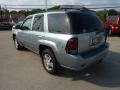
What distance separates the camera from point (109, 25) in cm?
1547

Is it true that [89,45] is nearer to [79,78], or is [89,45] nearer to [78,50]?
[78,50]

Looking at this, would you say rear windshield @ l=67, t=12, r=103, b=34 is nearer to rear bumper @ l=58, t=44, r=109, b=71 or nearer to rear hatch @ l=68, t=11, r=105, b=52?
rear hatch @ l=68, t=11, r=105, b=52

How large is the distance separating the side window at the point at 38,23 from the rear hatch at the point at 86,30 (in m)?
1.27

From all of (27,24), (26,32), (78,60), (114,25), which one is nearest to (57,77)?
(78,60)

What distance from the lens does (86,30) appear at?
5219 millimetres

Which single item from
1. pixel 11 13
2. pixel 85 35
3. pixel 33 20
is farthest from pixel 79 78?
pixel 11 13

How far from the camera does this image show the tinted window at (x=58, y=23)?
5.12 m

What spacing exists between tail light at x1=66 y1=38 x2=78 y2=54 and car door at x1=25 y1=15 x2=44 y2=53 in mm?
1314

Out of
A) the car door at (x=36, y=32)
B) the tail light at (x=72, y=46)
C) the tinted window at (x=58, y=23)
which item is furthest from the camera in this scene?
the car door at (x=36, y=32)

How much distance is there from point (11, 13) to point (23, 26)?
6029 cm

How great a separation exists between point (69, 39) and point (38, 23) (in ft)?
6.48

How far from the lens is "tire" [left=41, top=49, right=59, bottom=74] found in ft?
18.3

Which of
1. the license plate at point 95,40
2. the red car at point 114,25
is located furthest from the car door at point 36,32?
the red car at point 114,25

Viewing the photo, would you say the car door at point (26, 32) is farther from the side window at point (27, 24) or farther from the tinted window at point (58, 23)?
the tinted window at point (58, 23)
